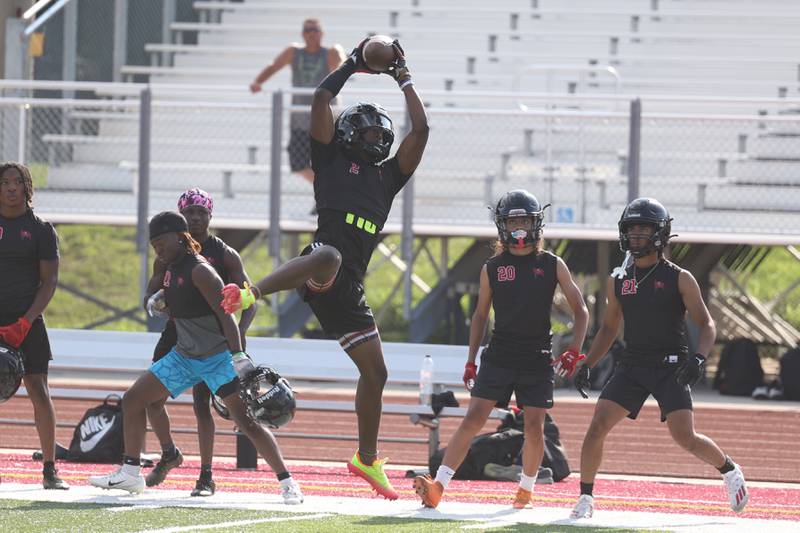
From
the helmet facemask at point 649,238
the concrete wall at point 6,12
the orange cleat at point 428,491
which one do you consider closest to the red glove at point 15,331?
the orange cleat at point 428,491

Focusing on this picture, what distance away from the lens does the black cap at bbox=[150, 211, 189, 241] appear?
26.4 ft

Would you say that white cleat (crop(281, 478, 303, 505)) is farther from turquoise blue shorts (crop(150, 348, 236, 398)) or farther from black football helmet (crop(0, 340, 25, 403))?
black football helmet (crop(0, 340, 25, 403))

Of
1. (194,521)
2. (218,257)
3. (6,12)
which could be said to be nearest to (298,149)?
(6,12)

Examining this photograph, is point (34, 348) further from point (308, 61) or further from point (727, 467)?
point (308, 61)

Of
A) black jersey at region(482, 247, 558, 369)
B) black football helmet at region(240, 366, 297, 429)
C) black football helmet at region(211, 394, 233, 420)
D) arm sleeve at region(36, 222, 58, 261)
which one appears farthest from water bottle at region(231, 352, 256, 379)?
arm sleeve at region(36, 222, 58, 261)

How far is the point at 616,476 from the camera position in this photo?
10992 mm

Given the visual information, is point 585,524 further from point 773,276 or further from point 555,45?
point 773,276

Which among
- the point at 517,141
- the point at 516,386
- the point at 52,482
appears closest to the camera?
the point at 516,386

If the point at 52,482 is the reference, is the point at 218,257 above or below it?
above

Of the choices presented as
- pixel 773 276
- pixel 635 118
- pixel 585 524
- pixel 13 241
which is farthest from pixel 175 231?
pixel 773 276

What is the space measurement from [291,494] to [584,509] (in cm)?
149

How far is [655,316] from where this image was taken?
8.05 m

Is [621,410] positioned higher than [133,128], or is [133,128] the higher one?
[133,128]

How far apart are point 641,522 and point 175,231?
278cm
